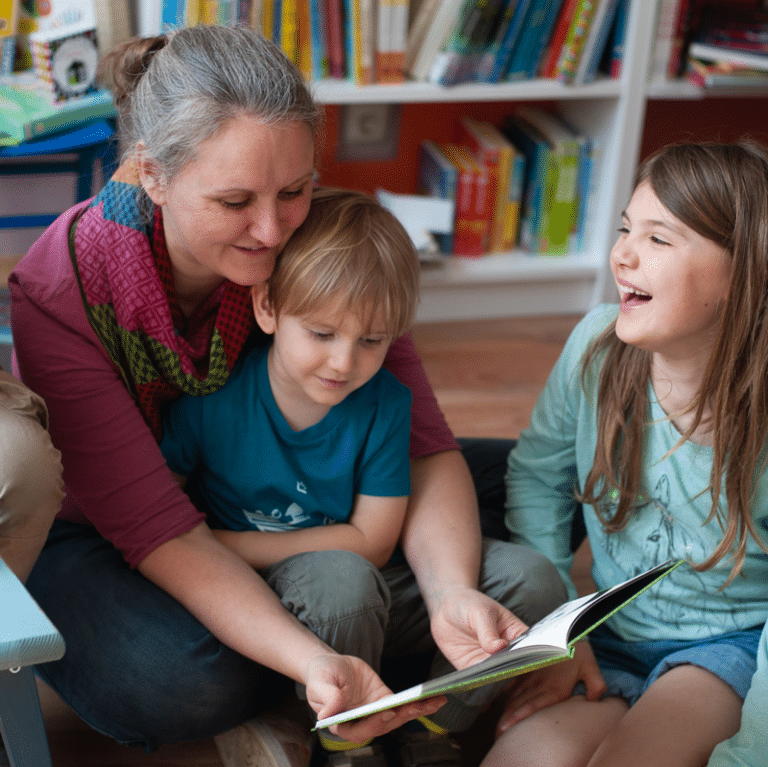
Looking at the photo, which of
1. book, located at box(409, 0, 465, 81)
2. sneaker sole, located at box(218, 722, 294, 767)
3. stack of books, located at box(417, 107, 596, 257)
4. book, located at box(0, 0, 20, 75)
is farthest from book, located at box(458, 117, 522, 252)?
sneaker sole, located at box(218, 722, 294, 767)

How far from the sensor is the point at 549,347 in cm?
247

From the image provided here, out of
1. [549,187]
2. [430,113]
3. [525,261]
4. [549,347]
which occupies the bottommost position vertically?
[549,347]

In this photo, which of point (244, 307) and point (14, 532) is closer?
point (14, 532)

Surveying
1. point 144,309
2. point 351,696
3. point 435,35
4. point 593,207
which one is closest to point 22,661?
point 351,696

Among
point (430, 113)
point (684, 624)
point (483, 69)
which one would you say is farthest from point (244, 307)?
point (430, 113)

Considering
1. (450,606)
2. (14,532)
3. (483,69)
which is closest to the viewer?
(14,532)

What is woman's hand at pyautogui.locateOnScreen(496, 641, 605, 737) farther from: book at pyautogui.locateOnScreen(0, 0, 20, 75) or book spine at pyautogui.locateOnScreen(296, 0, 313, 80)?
book at pyautogui.locateOnScreen(0, 0, 20, 75)

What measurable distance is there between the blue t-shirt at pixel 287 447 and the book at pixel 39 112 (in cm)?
91

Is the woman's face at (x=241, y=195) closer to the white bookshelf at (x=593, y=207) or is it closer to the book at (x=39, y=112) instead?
the book at (x=39, y=112)

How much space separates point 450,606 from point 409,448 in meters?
0.25

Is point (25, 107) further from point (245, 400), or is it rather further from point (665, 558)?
point (665, 558)

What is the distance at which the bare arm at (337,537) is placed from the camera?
1.14 metres

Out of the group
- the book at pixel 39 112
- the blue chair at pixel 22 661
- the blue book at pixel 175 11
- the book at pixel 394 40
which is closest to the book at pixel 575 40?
the book at pixel 394 40

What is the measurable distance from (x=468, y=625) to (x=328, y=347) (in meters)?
0.36
